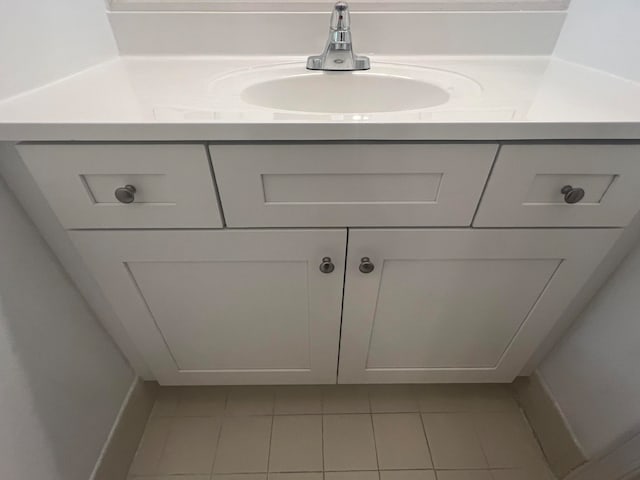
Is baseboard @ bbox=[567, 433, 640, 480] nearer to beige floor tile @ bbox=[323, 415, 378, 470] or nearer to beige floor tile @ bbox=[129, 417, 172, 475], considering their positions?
beige floor tile @ bbox=[323, 415, 378, 470]

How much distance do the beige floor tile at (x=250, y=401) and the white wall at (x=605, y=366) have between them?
80cm

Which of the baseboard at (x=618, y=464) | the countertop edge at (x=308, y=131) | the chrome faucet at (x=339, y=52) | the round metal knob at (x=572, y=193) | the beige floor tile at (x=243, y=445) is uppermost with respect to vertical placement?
the chrome faucet at (x=339, y=52)

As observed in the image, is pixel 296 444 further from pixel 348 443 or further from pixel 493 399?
pixel 493 399

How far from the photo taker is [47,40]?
61 cm

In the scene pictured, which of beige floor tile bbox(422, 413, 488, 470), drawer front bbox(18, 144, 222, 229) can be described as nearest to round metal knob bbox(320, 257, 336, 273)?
drawer front bbox(18, 144, 222, 229)

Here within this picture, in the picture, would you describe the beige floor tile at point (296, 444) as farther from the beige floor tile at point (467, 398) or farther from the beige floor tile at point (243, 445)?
the beige floor tile at point (467, 398)

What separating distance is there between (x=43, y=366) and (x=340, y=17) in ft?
2.96

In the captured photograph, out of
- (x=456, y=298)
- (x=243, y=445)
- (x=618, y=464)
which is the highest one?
(x=456, y=298)

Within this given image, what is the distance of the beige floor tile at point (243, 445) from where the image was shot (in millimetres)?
887

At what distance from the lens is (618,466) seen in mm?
689

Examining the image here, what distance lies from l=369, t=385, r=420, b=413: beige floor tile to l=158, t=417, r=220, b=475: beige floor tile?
471 millimetres

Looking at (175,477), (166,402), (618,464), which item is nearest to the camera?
(618,464)

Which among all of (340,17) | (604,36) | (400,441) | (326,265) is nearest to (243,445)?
(400,441)

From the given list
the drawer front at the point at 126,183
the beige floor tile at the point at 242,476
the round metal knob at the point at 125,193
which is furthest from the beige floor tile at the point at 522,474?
the round metal knob at the point at 125,193
